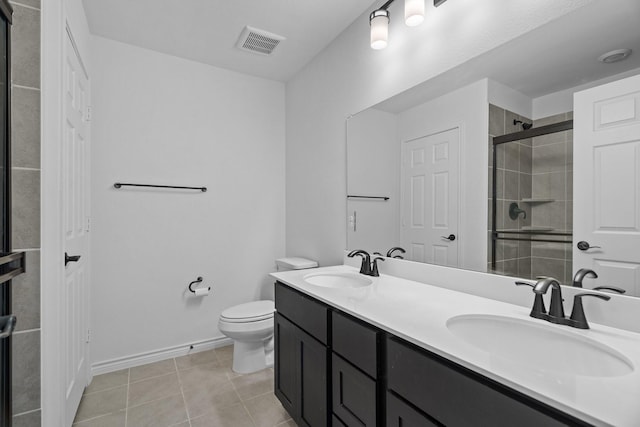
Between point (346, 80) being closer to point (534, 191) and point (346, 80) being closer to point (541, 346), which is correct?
point (534, 191)

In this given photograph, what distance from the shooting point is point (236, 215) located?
287 cm

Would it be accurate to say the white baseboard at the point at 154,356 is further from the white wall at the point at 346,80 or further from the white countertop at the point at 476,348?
the white countertop at the point at 476,348

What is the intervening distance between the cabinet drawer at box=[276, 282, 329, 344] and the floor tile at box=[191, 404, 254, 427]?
64 cm

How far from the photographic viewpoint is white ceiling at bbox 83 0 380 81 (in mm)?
1979

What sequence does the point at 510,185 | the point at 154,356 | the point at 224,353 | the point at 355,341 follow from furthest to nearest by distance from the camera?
the point at 224,353 → the point at 154,356 → the point at 510,185 → the point at 355,341

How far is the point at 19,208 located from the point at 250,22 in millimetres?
1723

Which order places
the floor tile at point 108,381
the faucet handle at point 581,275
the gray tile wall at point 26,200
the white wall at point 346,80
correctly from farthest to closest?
the floor tile at point 108,381
the white wall at point 346,80
the gray tile wall at point 26,200
the faucet handle at point 581,275

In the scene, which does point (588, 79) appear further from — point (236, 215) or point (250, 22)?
point (236, 215)

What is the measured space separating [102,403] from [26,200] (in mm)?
1449

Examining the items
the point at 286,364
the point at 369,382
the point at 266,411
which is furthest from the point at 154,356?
the point at 369,382

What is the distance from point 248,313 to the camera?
7.51ft

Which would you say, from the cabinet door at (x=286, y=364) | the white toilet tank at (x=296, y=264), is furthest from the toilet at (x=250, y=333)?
the cabinet door at (x=286, y=364)

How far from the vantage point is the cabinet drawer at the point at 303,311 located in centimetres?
138

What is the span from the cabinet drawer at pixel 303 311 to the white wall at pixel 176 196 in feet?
3.94
